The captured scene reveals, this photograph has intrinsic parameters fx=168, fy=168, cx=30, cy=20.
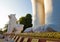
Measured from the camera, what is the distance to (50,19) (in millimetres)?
957

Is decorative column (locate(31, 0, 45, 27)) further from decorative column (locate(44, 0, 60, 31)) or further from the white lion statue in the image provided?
the white lion statue

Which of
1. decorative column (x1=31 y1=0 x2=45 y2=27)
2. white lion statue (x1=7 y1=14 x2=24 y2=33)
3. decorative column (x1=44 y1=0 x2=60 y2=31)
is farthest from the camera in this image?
white lion statue (x1=7 y1=14 x2=24 y2=33)

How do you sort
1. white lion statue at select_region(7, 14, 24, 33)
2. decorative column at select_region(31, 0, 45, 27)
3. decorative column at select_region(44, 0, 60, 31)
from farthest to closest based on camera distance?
white lion statue at select_region(7, 14, 24, 33) → decorative column at select_region(31, 0, 45, 27) → decorative column at select_region(44, 0, 60, 31)

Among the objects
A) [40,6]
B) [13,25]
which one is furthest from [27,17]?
[40,6]

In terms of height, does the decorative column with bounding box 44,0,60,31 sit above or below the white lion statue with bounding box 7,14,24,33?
above

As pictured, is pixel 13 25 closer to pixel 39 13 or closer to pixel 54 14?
pixel 39 13

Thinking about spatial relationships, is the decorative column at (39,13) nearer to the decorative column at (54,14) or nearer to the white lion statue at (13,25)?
the decorative column at (54,14)

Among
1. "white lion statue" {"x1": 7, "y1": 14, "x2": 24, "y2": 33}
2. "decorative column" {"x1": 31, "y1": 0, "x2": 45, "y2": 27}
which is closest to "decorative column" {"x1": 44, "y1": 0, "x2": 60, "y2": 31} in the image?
"decorative column" {"x1": 31, "y1": 0, "x2": 45, "y2": 27}

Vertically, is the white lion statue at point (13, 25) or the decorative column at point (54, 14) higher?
the decorative column at point (54, 14)

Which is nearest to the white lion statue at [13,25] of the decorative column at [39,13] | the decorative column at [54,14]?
the decorative column at [39,13]

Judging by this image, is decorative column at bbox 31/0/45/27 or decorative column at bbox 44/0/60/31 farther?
decorative column at bbox 31/0/45/27

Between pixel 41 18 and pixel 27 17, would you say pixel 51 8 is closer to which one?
pixel 41 18

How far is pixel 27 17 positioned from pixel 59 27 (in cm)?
1163

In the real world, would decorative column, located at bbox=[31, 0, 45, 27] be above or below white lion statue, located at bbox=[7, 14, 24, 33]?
above
